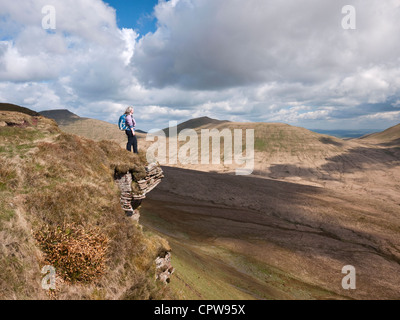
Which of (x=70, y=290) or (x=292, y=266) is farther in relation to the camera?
(x=292, y=266)

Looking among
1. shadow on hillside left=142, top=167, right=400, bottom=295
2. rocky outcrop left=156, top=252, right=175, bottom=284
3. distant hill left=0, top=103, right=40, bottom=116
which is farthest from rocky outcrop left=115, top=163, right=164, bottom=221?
shadow on hillside left=142, top=167, right=400, bottom=295

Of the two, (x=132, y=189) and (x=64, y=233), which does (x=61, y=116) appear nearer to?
(x=132, y=189)

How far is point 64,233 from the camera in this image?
9523mm

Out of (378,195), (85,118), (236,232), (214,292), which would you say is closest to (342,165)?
(378,195)

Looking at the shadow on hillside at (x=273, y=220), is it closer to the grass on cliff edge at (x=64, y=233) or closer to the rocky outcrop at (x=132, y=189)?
the rocky outcrop at (x=132, y=189)

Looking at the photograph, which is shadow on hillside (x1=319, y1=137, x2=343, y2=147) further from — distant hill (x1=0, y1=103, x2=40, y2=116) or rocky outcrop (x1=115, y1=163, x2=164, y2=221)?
distant hill (x1=0, y1=103, x2=40, y2=116)

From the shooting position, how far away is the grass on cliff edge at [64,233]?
824 cm

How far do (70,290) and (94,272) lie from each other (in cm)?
95

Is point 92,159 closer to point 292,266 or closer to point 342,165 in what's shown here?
point 292,266

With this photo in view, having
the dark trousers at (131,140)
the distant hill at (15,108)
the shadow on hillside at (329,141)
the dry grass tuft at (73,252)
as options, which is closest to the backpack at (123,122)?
the dark trousers at (131,140)

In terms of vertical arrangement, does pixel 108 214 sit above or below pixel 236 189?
above

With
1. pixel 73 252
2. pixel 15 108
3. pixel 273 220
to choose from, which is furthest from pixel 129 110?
pixel 273 220

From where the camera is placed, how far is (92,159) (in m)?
15.1

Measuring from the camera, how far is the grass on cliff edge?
27.0 feet
